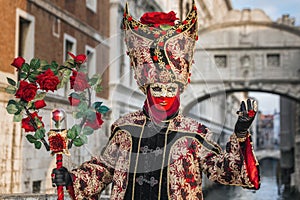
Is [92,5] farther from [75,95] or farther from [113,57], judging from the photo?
[75,95]

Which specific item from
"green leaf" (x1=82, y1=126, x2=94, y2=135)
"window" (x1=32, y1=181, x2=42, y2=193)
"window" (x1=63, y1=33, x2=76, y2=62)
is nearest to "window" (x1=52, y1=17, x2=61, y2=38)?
"window" (x1=63, y1=33, x2=76, y2=62)

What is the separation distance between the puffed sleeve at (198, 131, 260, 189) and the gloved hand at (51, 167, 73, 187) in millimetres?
910

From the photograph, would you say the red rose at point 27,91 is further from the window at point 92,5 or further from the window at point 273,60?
the window at point 273,60

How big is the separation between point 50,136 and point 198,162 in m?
1.02

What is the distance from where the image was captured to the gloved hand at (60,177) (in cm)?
368

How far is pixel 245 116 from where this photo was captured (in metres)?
3.40

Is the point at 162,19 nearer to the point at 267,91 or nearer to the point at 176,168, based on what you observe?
the point at 176,168

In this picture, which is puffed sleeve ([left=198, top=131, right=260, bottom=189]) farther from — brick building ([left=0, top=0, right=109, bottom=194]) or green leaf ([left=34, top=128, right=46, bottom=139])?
brick building ([left=0, top=0, right=109, bottom=194])

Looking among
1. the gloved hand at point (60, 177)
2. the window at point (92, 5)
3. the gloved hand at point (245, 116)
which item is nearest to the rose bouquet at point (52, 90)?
the gloved hand at point (60, 177)

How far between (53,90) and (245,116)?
1491 mm

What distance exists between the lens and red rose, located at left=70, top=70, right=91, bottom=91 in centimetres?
423

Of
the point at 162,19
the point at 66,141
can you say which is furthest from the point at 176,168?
the point at 162,19

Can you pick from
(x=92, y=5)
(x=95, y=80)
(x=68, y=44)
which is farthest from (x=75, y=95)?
(x=92, y=5)

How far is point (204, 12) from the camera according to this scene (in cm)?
2922
